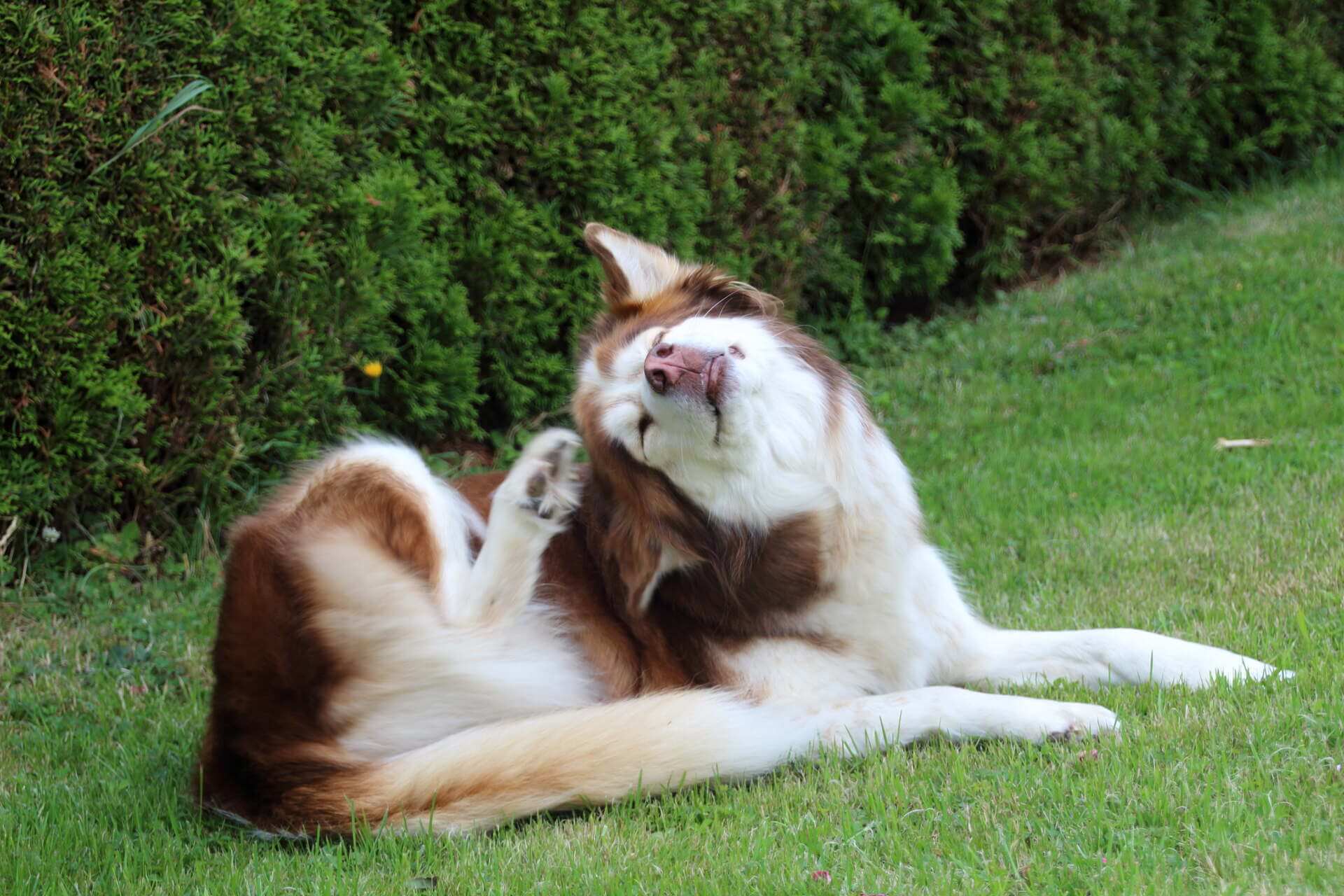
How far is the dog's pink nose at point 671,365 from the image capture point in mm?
3291

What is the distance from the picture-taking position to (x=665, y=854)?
2.80 metres

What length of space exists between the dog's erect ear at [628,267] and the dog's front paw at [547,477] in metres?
0.69

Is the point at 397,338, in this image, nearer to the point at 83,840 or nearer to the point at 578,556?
the point at 578,556

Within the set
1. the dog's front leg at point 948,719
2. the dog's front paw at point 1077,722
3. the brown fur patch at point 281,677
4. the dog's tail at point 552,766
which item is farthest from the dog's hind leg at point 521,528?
the dog's front paw at point 1077,722

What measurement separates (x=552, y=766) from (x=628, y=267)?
1543 millimetres

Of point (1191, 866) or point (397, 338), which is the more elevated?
point (1191, 866)

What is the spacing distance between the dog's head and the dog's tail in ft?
1.75

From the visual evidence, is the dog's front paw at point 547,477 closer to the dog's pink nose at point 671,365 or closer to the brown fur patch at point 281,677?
the dog's pink nose at point 671,365

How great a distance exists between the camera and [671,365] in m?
3.30

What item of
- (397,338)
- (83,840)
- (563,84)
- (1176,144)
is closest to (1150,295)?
(1176,144)

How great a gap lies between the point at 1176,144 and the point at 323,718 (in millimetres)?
8239

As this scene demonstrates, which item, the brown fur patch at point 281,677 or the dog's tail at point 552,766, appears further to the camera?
the brown fur patch at point 281,677

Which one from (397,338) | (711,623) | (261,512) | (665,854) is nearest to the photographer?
(665,854)

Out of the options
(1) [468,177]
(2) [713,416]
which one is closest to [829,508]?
(2) [713,416]
